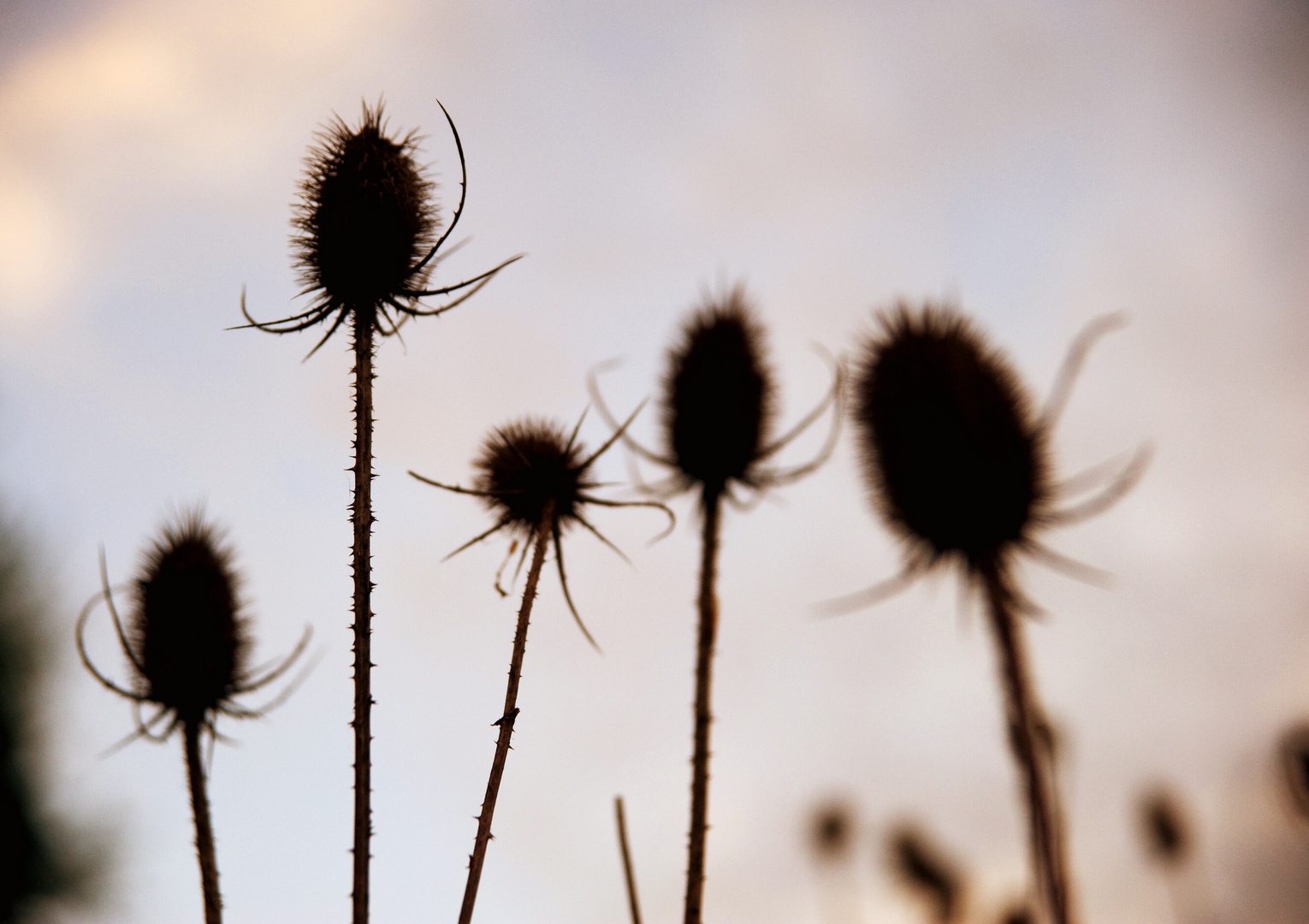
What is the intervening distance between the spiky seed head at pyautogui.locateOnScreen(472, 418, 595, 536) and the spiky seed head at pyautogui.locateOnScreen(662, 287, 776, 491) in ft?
2.52

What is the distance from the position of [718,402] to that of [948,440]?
44.5 inches

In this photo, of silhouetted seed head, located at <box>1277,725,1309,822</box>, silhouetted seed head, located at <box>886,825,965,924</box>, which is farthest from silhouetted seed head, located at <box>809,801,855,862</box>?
silhouetted seed head, located at <box>1277,725,1309,822</box>

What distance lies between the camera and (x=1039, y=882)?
8.13ft

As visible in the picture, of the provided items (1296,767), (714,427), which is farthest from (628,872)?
(1296,767)

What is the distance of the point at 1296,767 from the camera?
5969mm

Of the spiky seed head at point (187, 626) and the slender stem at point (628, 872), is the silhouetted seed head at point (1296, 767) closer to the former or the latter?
the slender stem at point (628, 872)

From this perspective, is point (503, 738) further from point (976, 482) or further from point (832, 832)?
point (832, 832)

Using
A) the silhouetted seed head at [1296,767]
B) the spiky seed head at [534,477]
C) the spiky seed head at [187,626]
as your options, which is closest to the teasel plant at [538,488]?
the spiky seed head at [534,477]

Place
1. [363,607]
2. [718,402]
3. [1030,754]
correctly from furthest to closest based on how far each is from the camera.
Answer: [718,402]
[1030,754]
[363,607]

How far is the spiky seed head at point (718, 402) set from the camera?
389 cm

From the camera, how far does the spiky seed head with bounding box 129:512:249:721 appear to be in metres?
2.92

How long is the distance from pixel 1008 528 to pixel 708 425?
1.44 meters

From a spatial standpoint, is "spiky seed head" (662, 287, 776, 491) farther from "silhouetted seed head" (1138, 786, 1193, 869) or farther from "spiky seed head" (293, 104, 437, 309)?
"silhouetted seed head" (1138, 786, 1193, 869)

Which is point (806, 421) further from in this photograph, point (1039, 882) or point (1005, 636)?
point (1039, 882)
